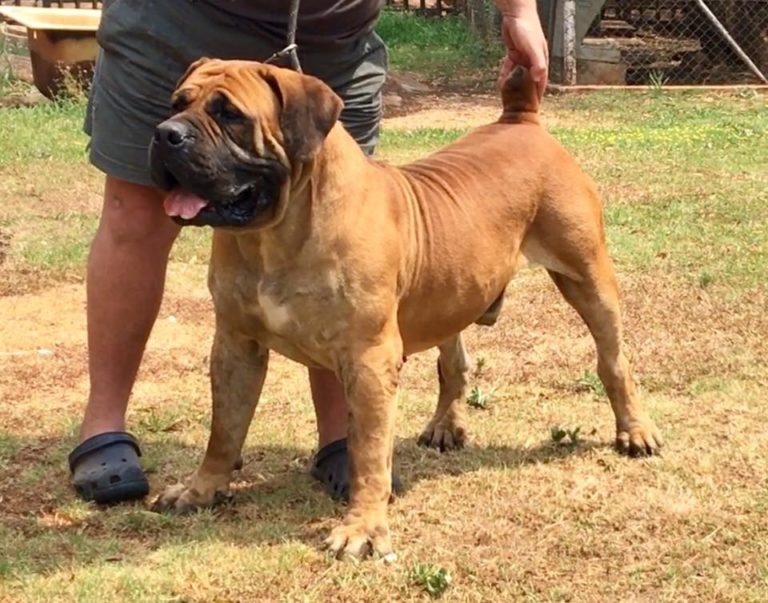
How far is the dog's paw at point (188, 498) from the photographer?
4465 millimetres

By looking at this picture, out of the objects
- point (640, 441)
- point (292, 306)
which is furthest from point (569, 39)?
point (292, 306)

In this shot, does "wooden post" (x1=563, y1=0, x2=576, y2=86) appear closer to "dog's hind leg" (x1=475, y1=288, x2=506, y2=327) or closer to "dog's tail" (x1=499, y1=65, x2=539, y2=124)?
"dog's tail" (x1=499, y1=65, x2=539, y2=124)

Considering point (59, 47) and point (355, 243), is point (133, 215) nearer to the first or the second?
point (355, 243)

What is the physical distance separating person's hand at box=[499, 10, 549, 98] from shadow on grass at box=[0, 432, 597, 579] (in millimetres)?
1380

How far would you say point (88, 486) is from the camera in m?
4.58

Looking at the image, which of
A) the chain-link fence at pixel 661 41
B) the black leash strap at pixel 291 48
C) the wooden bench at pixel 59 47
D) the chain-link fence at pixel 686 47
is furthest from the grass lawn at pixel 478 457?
the chain-link fence at pixel 686 47

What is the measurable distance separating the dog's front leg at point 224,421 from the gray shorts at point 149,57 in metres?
0.67

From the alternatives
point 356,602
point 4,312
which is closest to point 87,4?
point 4,312

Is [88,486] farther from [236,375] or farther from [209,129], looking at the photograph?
[209,129]

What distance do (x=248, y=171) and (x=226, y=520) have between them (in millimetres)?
1207

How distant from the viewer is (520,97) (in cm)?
495

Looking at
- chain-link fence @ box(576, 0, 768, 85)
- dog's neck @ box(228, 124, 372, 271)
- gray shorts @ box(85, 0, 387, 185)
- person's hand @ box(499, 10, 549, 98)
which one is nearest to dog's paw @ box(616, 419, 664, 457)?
person's hand @ box(499, 10, 549, 98)

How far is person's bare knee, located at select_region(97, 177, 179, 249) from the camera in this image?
463 centimetres

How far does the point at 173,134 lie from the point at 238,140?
191 millimetres
